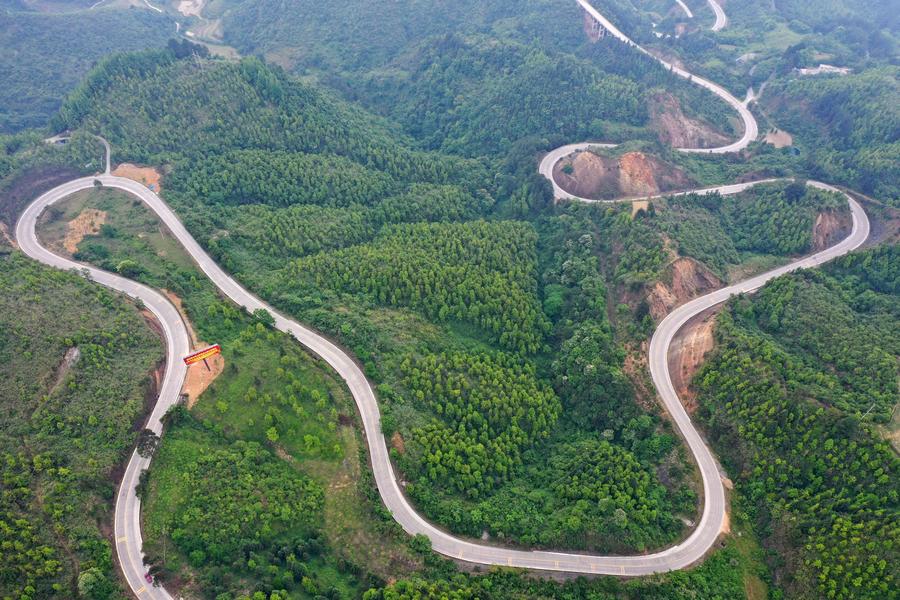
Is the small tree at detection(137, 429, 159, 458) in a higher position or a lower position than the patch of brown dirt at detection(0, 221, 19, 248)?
lower

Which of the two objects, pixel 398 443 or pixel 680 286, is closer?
pixel 398 443

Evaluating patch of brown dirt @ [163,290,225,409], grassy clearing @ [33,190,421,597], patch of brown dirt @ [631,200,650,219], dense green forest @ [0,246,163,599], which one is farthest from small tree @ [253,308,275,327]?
patch of brown dirt @ [631,200,650,219]

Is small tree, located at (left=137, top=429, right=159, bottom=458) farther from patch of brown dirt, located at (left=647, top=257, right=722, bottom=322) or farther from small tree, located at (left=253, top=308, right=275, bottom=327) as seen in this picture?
patch of brown dirt, located at (left=647, top=257, right=722, bottom=322)

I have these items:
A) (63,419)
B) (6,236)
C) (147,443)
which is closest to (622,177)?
(147,443)

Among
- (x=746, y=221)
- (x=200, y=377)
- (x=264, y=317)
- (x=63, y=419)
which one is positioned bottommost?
(x=200, y=377)

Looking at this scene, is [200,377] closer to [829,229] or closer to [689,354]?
[689,354]

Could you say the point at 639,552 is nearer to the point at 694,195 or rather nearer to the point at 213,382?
the point at 213,382
